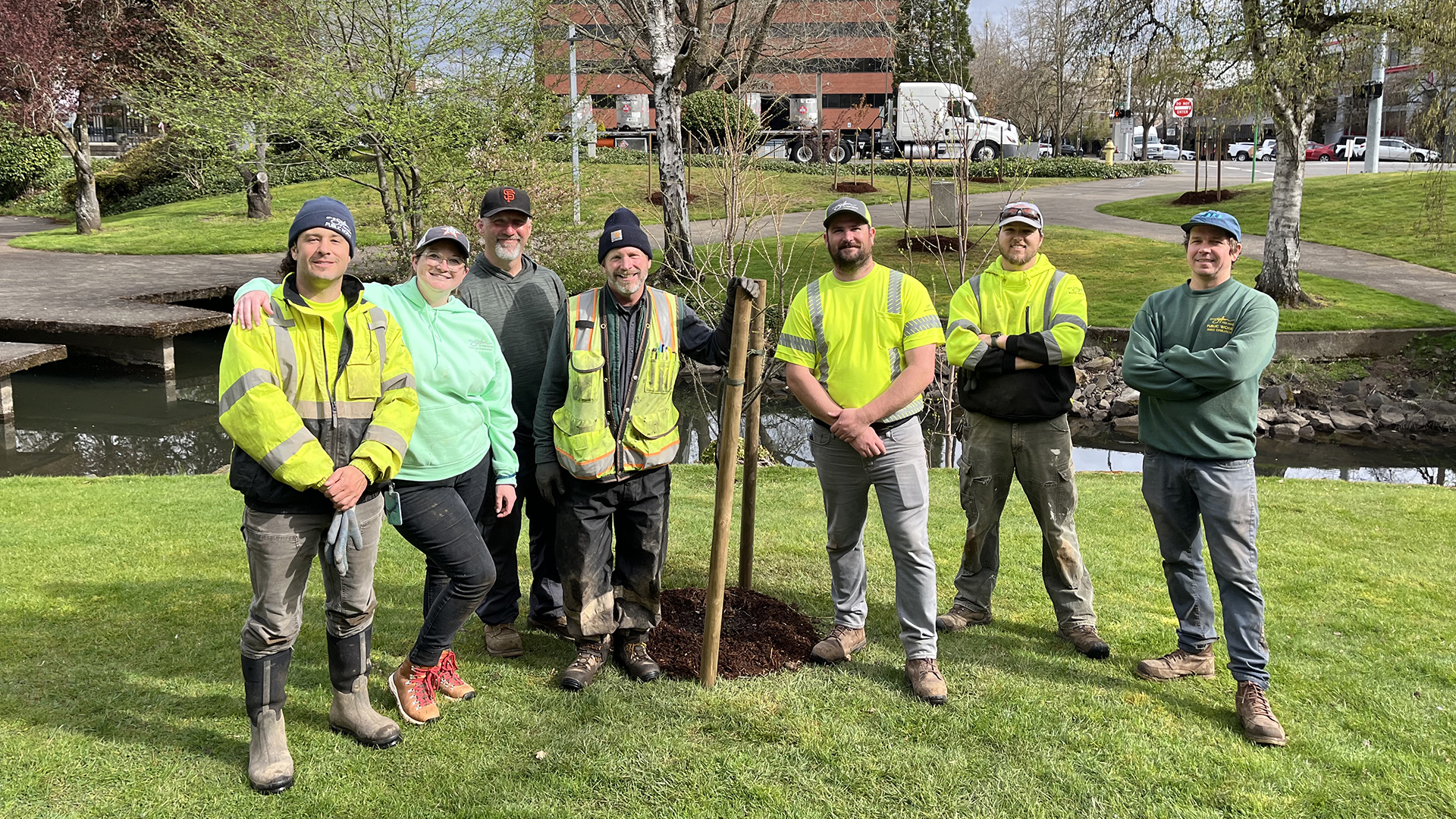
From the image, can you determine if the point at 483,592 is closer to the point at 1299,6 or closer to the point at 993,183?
the point at 1299,6

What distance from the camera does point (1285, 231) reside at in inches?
653

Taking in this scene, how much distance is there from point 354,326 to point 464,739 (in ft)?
5.53

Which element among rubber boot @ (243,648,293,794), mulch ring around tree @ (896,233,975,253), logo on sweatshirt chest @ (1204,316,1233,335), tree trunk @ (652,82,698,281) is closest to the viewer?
rubber boot @ (243,648,293,794)

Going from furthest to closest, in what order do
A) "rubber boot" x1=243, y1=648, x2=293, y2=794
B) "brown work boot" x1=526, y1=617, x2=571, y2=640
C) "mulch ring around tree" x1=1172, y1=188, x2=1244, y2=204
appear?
"mulch ring around tree" x1=1172, y1=188, x2=1244, y2=204 → "brown work boot" x1=526, y1=617, x2=571, y2=640 → "rubber boot" x1=243, y1=648, x2=293, y2=794

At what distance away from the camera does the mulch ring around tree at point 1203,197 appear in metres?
27.3

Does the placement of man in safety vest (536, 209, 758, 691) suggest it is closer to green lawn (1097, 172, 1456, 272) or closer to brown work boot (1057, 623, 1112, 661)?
brown work boot (1057, 623, 1112, 661)

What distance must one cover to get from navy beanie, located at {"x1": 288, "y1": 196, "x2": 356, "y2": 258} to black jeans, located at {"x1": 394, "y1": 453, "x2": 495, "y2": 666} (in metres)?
1.01

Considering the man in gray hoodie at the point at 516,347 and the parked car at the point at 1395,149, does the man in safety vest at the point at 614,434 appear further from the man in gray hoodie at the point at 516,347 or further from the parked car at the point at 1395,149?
the parked car at the point at 1395,149

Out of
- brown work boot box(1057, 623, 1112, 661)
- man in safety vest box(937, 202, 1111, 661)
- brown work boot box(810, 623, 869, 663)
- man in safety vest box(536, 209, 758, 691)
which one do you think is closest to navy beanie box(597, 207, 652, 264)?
man in safety vest box(536, 209, 758, 691)

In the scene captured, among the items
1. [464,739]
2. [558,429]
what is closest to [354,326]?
[558,429]

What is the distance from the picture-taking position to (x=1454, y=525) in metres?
7.45

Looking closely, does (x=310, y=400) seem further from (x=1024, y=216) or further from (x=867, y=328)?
(x=1024, y=216)

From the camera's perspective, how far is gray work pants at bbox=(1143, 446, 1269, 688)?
13.7 feet

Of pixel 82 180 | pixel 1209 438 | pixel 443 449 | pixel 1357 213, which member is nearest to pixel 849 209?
pixel 1209 438
